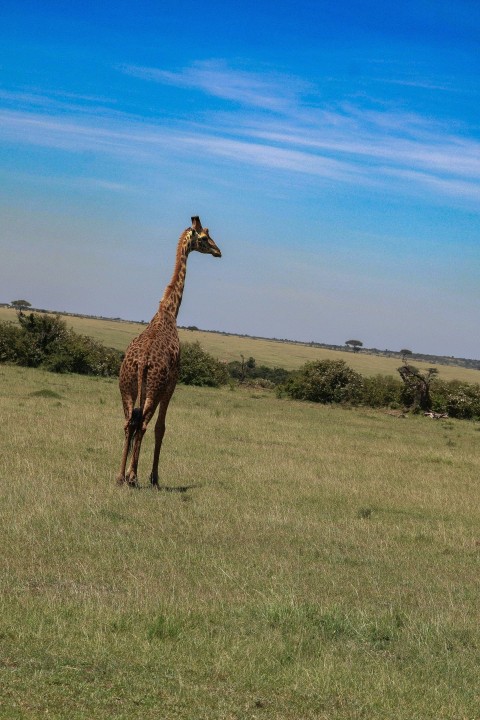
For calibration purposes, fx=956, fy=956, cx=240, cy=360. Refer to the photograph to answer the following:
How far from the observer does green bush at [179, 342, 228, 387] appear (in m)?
43.9

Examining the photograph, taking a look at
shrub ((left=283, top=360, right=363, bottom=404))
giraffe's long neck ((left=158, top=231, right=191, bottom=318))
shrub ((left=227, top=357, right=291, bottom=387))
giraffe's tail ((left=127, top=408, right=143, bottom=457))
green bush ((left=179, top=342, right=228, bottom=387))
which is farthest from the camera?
shrub ((left=227, top=357, right=291, bottom=387))

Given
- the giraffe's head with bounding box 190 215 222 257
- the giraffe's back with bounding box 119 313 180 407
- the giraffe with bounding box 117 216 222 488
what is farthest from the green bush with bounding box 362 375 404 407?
the giraffe's back with bounding box 119 313 180 407

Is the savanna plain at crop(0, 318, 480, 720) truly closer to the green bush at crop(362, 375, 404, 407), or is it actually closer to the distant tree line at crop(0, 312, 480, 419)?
the distant tree line at crop(0, 312, 480, 419)

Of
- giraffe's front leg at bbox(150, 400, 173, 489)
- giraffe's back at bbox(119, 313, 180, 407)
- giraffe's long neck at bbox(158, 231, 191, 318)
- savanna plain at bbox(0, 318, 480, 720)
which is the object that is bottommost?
savanna plain at bbox(0, 318, 480, 720)

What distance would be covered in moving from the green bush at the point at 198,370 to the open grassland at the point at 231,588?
24.9m

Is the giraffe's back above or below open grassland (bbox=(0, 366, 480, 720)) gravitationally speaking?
above

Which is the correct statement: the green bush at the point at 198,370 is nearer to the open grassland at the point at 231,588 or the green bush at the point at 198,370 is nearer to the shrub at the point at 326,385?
the shrub at the point at 326,385

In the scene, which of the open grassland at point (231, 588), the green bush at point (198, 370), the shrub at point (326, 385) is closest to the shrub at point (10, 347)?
the green bush at point (198, 370)

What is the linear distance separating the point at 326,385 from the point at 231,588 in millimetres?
34084

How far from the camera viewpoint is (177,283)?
627 inches

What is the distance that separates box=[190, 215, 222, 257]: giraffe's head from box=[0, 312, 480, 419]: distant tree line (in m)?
26.0

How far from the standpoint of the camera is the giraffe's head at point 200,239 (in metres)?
16.3

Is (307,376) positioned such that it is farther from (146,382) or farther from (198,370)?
(146,382)

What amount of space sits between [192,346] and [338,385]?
772 centimetres
